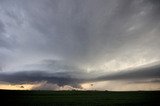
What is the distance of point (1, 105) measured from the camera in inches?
2000

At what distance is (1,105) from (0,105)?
23cm

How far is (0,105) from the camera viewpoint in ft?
166
